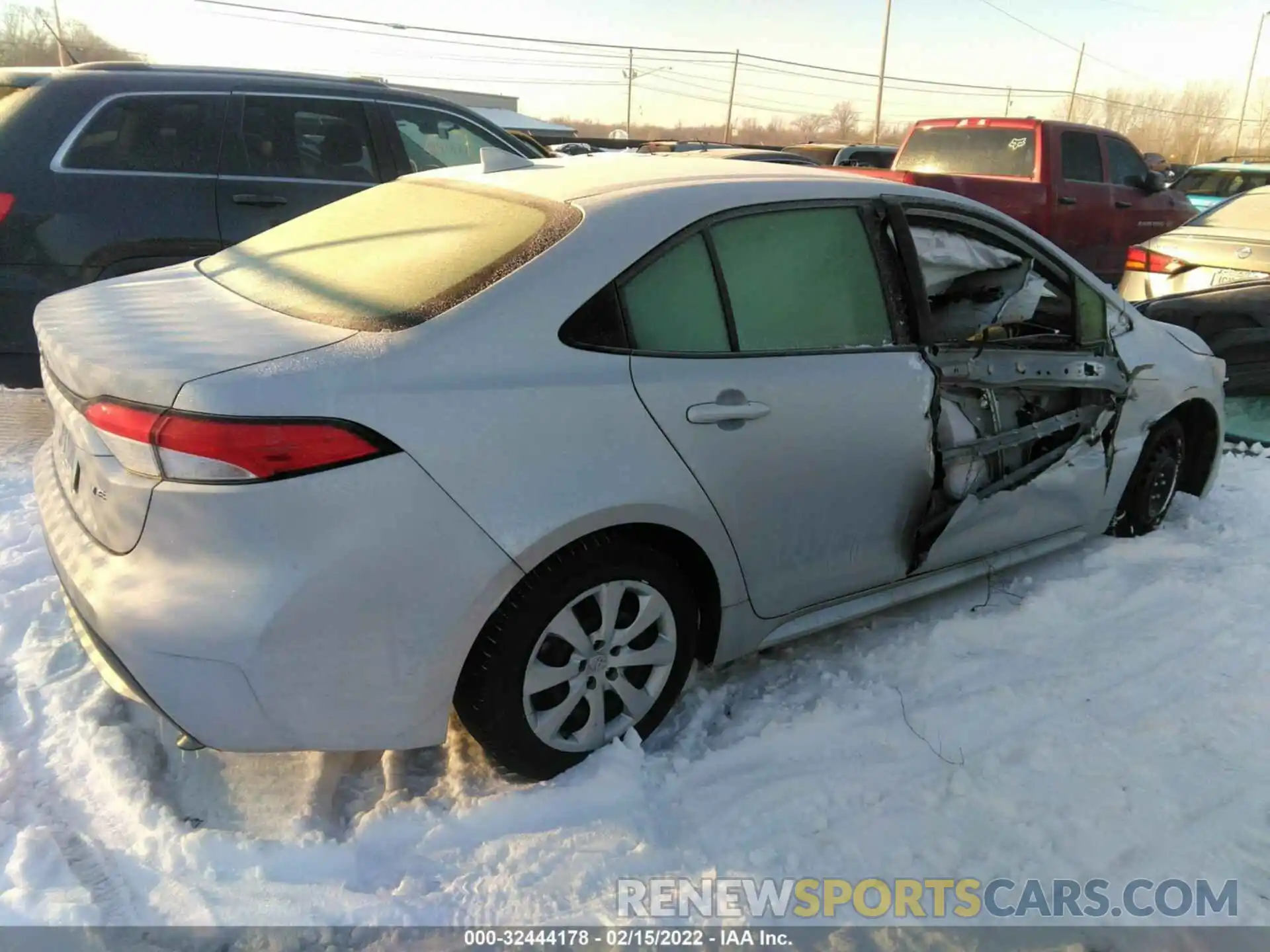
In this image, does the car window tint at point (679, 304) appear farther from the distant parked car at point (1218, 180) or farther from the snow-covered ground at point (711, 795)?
the distant parked car at point (1218, 180)

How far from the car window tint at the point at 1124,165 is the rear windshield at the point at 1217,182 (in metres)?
3.92

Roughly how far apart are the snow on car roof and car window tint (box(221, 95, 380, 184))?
2.47 metres

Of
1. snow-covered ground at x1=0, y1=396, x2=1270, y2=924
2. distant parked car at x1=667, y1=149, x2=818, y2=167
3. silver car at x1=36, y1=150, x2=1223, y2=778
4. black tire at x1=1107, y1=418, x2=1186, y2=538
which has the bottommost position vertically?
snow-covered ground at x1=0, y1=396, x2=1270, y2=924

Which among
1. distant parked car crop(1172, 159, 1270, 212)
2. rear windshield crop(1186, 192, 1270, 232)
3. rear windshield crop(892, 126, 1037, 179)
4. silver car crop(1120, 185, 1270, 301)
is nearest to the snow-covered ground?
silver car crop(1120, 185, 1270, 301)

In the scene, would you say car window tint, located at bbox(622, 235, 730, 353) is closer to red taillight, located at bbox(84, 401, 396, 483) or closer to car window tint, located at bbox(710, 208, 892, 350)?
car window tint, located at bbox(710, 208, 892, 350)

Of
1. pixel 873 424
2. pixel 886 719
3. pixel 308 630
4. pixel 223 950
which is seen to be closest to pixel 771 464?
pixel 873 424

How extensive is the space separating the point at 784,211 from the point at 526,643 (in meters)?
1.56

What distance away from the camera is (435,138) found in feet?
19.7

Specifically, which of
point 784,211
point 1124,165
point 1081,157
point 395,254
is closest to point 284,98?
point 395,254

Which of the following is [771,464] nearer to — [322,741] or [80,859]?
[322,741]

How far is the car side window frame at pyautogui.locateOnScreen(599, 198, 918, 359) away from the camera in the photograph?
2484mm

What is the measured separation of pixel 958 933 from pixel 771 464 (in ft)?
4.23

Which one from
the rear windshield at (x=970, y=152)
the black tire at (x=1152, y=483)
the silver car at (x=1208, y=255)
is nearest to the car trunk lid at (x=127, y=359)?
the black tire at (x=1152, y=483)

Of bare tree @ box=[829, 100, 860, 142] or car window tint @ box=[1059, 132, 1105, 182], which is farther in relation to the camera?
bare tree @ box=[829, 100, 860, 142]
